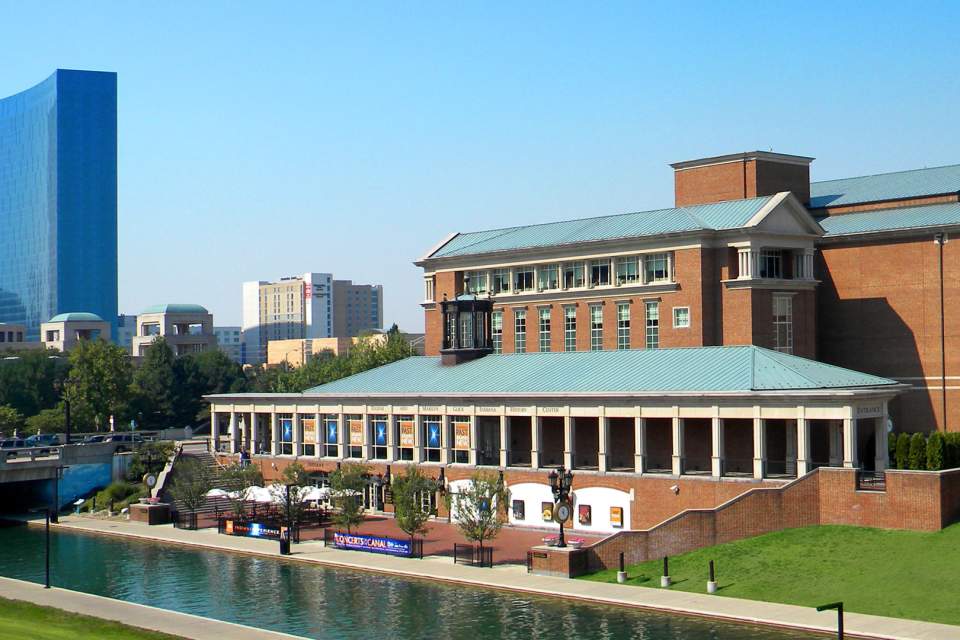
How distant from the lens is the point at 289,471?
7619 centimetres

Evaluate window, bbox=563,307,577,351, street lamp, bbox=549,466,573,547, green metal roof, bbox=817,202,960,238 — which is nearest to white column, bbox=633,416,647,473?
street lamp, bbox=549,466,573,547

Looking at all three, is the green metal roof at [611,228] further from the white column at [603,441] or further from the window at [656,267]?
the white column at [603,441]

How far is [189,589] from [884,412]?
36.0 meters

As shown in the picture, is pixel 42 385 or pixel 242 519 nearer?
pixel 242 519

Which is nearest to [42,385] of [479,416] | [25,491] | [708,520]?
[25,491]

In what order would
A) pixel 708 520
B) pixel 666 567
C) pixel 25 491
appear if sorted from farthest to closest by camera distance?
pixel 25 491 < pixel 708 520 < pixel 666 567

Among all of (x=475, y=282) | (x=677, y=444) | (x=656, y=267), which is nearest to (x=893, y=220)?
(x=656, y=267)

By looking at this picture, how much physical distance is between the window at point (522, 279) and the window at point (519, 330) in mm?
1736

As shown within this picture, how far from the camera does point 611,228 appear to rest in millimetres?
94938

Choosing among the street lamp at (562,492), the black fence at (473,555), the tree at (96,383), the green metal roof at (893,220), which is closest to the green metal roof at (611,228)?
the green metal roof at (893,220)

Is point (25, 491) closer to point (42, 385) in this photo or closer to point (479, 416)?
point (479, 416)

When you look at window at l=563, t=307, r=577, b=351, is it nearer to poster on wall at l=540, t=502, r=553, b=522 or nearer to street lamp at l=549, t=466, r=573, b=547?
poster on wall at l=540, t=502, r=553, b=522

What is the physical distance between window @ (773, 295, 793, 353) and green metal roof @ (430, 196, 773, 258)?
6.09 meters

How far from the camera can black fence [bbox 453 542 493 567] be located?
63656mm
